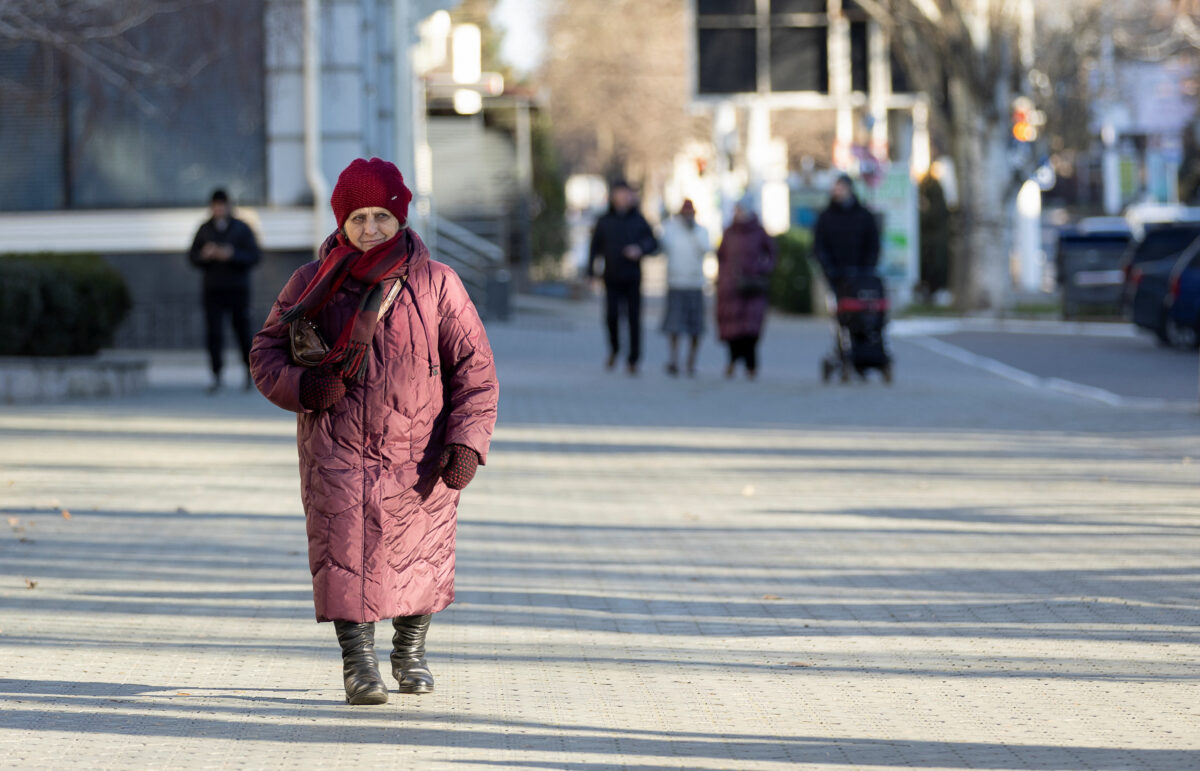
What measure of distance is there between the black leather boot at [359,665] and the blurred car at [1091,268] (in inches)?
913

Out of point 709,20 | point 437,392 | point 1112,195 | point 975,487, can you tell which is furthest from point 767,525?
point 1112,195

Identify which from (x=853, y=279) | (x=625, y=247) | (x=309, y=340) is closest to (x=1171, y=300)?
(x=853, y=279)

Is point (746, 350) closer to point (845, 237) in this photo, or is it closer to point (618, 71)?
point (845, 237)

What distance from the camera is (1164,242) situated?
25172 mm

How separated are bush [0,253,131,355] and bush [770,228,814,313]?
636 inches

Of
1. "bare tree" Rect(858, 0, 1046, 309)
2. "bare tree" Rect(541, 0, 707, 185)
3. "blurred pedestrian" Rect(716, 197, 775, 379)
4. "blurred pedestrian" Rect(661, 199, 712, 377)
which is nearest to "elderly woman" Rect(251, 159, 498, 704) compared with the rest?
"blurred pedestrian" Rect(716, 197, 775, 379)

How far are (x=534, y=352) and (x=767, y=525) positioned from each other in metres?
13.2

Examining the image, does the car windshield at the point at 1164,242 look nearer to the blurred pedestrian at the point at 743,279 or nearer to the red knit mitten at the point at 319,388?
the blurred pedestrian at the point at 743,279

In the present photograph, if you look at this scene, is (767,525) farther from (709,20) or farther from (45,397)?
(709,20)

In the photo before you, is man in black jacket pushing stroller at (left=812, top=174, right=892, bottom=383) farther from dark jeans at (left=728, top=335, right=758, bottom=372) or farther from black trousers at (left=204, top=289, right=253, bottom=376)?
black trousers at (left=204, top=289, right=253, bottom=376)

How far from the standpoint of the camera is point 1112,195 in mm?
68250

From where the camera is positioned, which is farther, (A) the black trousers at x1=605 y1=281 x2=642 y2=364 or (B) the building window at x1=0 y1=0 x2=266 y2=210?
(B) the building window at x1=0 y1=0 x2=266 y2=210

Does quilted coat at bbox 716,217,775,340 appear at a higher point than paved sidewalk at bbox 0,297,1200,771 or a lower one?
higher

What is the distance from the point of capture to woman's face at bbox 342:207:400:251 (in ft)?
17.9
